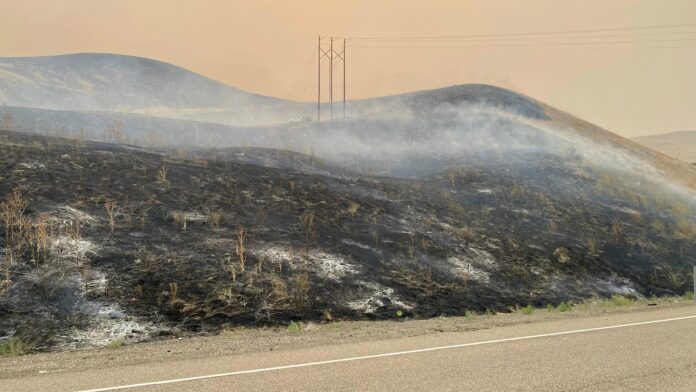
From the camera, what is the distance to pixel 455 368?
7.75 meters

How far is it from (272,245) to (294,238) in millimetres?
1200

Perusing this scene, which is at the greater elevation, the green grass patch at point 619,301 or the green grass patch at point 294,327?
the green grass patch at point 294,327

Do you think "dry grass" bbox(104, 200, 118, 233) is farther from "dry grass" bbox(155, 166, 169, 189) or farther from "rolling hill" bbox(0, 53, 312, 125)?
"rolling hill" bbox(0, 53, 312, 125)

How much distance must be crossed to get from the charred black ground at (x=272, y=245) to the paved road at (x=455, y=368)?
4280 mm

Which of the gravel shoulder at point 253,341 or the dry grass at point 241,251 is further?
the dry grass at point 241,251

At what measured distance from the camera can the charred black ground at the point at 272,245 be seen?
13500 mm

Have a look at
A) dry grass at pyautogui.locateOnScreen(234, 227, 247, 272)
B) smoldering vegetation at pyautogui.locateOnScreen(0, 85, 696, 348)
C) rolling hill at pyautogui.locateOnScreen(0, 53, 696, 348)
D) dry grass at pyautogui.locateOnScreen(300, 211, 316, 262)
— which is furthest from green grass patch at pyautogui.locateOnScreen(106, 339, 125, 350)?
dry grass at pyautogui.locateOnScreen(300, 211, 316, 262)

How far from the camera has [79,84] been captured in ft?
462

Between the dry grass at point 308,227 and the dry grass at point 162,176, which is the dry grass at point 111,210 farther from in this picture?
the dry grass at point 308,227

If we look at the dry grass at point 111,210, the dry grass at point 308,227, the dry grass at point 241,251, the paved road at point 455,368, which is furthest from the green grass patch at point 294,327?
the dry grass at point 111,210

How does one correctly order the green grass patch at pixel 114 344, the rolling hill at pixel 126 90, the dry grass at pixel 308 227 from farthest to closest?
the rolling hill at pixel 126 90 → the dry grass at pixel 308 227 → the green grass patch at pixel 114 344

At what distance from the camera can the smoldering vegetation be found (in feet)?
44.8

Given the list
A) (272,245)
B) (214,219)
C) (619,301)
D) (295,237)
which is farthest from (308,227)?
(619,301)

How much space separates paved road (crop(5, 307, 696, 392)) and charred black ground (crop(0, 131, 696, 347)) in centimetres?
428
